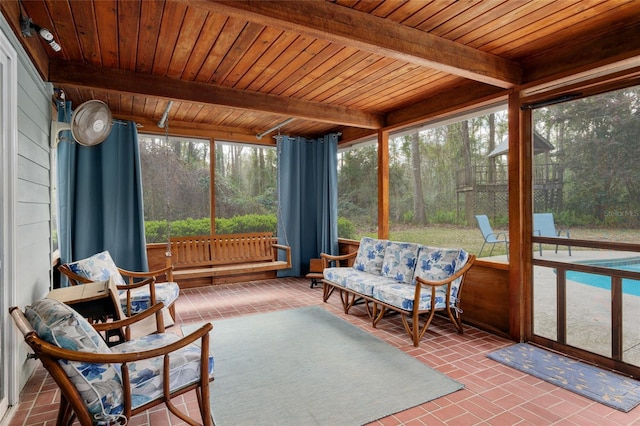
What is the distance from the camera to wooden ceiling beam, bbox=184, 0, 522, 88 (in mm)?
2008

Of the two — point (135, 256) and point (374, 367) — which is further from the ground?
point (135, 256)

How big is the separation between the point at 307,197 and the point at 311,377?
402cm

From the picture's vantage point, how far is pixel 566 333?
2.94m

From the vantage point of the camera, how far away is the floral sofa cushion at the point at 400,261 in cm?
380

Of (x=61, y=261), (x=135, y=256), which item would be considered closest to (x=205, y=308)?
(x=135, y=256)

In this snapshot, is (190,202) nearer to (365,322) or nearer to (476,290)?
(365,322)

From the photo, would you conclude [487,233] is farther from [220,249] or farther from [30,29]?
[30,29]

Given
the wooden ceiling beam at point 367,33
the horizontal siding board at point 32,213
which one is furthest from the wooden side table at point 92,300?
the wooden ceiling beam at point 367,33

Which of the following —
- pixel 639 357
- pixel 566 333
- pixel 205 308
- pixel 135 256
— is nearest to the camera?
pixel 639 357

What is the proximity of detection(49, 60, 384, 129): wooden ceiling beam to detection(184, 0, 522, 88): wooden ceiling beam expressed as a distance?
5.72 ft

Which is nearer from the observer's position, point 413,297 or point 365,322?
point 413,297

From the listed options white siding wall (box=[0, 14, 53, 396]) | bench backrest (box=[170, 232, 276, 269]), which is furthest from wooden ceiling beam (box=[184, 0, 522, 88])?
bench backrest (box=[170, 232, 276, 269])

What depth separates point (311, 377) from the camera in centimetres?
254

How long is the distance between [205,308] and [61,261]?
167 centimetres
